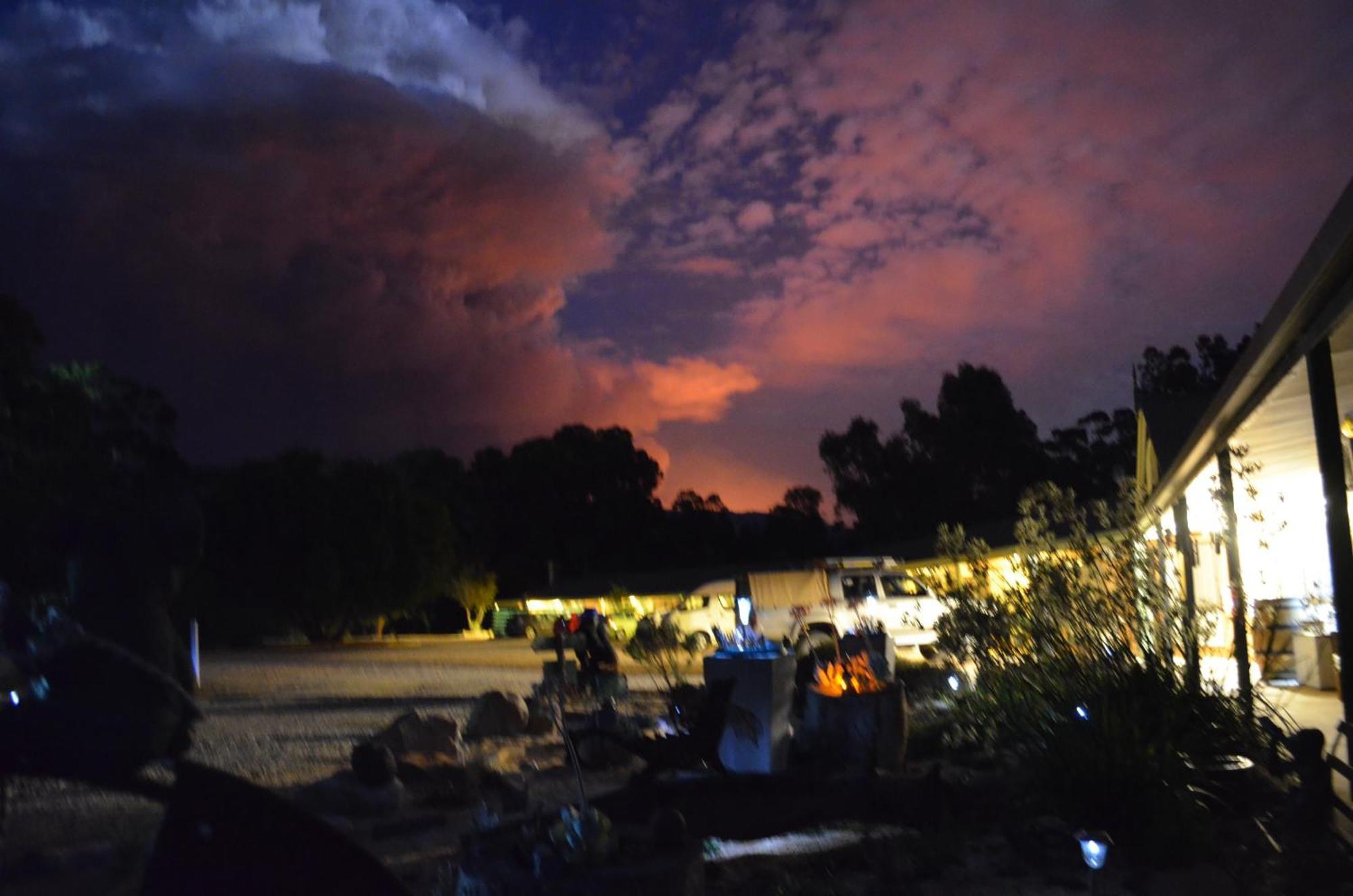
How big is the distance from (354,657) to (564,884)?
24415 millimetres

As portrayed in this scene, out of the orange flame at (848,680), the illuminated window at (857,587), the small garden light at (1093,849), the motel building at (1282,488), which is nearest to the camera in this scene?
the small garden light at (1093,849)

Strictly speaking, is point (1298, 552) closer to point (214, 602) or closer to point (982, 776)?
point (982, 776)

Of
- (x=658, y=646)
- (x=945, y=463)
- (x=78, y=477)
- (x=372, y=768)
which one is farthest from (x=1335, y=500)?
(x=945, y=463)

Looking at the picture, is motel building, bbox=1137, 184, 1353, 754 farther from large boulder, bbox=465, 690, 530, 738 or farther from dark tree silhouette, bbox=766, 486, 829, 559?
dark tree silhouette, bbox=766, 486, 829, 559

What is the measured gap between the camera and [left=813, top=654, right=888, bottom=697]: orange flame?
808 cm

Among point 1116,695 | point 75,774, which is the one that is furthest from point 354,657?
point 75,774

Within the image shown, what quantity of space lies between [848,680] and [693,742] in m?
1.75

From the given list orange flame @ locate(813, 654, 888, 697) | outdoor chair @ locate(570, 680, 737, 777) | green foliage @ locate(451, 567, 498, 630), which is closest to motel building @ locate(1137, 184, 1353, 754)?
orange flame @ locate(813, 654, 888, 697)

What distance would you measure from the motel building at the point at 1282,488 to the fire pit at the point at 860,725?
207 cm

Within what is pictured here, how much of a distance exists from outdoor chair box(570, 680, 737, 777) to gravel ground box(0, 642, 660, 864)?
2.74m

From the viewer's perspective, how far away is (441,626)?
150 feet

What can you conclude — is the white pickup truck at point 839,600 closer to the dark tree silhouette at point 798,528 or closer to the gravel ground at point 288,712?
the gravel ground at point 288,712

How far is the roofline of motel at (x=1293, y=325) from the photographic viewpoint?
4.77m

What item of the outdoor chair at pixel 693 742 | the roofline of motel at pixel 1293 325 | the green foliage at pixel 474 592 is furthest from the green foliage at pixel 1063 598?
the green foliage at pixel 474 592
